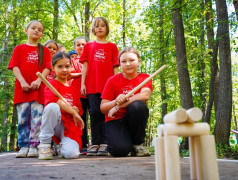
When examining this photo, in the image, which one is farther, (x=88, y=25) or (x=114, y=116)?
(x=88, y=25)

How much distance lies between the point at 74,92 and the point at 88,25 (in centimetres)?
1096

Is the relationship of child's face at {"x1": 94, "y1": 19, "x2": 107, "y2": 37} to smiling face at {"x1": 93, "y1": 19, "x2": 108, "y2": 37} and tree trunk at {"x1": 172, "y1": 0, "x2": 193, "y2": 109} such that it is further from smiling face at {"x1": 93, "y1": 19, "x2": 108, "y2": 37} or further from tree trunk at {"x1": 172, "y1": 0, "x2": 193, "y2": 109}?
tree trunk at {"x1": 172, "y1": 0, "x2": 193, "y2": 109}

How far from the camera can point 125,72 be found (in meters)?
3.98

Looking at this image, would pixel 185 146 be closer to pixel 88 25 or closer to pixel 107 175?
pixel 107 175

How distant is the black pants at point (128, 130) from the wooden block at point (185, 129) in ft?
6.80

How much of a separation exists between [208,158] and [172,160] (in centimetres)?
25

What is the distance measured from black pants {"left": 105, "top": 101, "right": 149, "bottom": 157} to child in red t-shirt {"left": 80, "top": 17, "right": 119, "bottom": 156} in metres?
0.43

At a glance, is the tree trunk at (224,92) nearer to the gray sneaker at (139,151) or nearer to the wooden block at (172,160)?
the gray sneaker at (139,151)

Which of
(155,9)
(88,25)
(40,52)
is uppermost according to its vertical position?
(88,25)

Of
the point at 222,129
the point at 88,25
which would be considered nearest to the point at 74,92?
the point at 222,129

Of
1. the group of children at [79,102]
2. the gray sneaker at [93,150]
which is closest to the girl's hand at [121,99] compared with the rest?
the group of children at [79,102]

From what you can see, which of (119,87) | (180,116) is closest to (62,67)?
(119,87)

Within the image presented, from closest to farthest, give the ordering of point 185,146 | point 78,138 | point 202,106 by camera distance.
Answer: point 78,138 → point 185,146 → point 202,106

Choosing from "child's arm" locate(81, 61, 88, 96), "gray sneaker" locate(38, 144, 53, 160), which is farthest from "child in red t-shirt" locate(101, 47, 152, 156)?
"gray sneaker" locate(38, 144, 53, 160)
